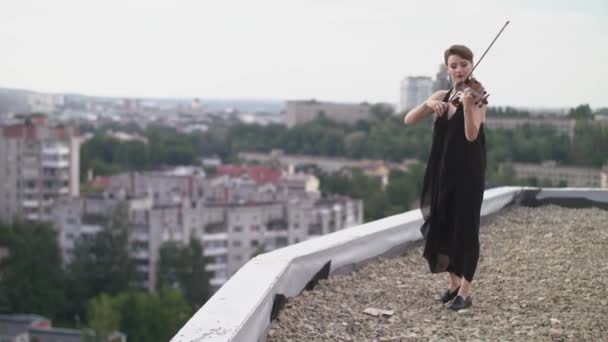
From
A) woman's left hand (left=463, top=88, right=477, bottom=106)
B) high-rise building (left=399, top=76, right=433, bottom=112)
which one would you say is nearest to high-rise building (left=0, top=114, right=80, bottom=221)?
high-rise building (left=399, top=76, right=433, bottom=112)

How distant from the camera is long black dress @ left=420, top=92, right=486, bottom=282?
391 cm

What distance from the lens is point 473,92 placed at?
371cm

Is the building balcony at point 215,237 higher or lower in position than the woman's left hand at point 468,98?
lower

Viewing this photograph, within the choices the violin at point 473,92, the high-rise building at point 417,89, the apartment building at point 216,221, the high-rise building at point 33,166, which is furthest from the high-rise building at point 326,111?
the violin at point 473,92

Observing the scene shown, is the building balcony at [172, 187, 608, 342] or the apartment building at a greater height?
the building balcony at [172, 187, 608, 342]

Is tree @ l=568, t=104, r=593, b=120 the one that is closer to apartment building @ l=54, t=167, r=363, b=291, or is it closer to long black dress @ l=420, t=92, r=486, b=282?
long black dress @ l=420, t=92, r=486, b=282

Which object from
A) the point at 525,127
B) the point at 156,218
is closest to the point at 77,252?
the point at 156,218

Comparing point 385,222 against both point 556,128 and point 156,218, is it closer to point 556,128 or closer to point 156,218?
point 556,128

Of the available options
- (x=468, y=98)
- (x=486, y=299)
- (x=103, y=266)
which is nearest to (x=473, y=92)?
(x=468, y=98)

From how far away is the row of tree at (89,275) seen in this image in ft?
146

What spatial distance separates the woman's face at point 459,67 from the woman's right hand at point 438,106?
0.12 metres

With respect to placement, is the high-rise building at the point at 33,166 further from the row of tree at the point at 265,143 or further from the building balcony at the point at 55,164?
the row of tree at the point at 265,143

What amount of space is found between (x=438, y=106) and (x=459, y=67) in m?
0.17

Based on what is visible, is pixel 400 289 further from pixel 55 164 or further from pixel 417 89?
pixel 55 164
